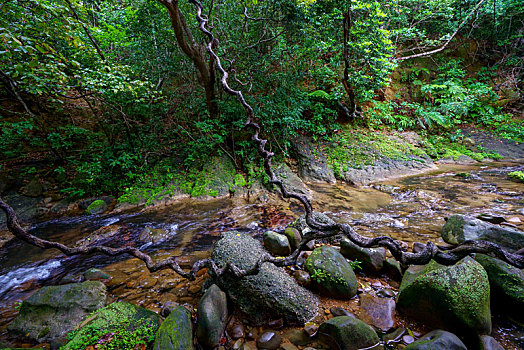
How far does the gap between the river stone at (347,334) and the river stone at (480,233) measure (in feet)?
8.40

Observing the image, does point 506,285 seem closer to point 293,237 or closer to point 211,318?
point 293,237

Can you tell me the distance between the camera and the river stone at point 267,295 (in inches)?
89.1

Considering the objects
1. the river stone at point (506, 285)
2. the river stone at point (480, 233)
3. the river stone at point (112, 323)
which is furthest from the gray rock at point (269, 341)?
the river stone at point (480, 233)

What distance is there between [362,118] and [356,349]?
965cm

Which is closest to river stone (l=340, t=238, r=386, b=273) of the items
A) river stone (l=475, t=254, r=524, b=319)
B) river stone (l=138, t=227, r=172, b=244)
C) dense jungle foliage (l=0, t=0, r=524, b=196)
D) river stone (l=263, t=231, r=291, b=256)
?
river stone (l=263, t=231, r=291, b=256)

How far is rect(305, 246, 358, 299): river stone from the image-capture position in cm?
250

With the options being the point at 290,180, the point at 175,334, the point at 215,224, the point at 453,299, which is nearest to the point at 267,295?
the point at 175,334

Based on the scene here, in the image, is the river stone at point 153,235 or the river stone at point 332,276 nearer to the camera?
the river stone at point 332,276

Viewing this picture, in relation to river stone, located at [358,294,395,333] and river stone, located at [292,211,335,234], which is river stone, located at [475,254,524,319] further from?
river stone, located at [292,211,335,234]

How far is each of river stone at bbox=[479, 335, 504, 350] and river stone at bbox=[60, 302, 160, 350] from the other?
Result: 297cm

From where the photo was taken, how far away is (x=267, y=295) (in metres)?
2.30

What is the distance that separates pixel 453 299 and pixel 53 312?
4336mm

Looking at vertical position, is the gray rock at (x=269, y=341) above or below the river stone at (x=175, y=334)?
below

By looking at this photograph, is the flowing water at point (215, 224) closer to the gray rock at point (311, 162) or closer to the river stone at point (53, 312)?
the river stone at point (53, 312)
